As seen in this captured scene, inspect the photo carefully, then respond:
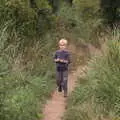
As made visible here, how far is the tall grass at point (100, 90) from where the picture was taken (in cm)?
886

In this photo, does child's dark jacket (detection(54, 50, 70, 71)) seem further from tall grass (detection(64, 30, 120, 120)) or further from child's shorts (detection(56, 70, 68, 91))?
tall grass (detection(64, 30, 120, 120))

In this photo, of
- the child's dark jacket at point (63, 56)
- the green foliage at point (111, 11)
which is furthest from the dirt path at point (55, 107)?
the green foliage at point (111, 11)

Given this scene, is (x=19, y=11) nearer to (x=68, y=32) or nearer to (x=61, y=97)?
(x=61, y=97)

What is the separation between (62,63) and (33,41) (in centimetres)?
311

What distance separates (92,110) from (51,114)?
117 cm

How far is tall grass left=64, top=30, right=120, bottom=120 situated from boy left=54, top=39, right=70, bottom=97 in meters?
0.40

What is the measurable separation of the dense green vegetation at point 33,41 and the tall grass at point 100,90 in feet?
2.78

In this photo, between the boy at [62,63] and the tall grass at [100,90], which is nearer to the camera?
the tall grass at [100,90]

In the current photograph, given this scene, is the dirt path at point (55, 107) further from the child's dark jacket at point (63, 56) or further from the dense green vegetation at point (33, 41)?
the child's dark jacket at point (63, 56)

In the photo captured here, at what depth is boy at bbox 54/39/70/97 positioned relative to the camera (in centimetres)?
1109

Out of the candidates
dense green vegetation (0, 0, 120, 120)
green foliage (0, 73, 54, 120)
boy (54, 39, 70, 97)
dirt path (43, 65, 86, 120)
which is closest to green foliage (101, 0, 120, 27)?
dense green vegetation (0, 0, 120, 120)

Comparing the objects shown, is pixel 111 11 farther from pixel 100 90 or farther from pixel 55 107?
pixel 100 90

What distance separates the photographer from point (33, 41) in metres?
14.1

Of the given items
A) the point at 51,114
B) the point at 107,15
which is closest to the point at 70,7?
the point at 107,15
